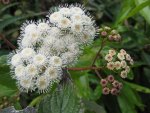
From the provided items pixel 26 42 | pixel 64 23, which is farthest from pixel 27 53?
pixel 64 23

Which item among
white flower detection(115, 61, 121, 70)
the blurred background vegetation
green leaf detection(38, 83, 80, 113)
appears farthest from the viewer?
the blurred background vegetation

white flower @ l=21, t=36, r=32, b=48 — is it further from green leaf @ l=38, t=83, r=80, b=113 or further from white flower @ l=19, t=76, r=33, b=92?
green leaf @ l=38, t=83, r=80, b=113

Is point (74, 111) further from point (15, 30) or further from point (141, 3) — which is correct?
point (15, 30)

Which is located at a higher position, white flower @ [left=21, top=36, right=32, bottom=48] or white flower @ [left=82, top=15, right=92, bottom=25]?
white flower @ [left=82, top=15, right=92, bottom=25]

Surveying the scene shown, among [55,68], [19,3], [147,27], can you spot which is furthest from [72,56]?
[19,3]

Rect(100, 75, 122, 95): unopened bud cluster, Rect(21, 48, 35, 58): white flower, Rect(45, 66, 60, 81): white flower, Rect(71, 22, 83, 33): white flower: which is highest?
Rect(71, 22, 83, 33): white flower

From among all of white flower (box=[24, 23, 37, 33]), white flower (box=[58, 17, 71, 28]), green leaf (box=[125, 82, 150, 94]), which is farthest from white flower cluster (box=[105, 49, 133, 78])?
green leaf (box=[125, 82, 150, 94])

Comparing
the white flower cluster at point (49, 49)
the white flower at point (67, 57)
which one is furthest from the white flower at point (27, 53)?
the white flower at point (67, 57)
